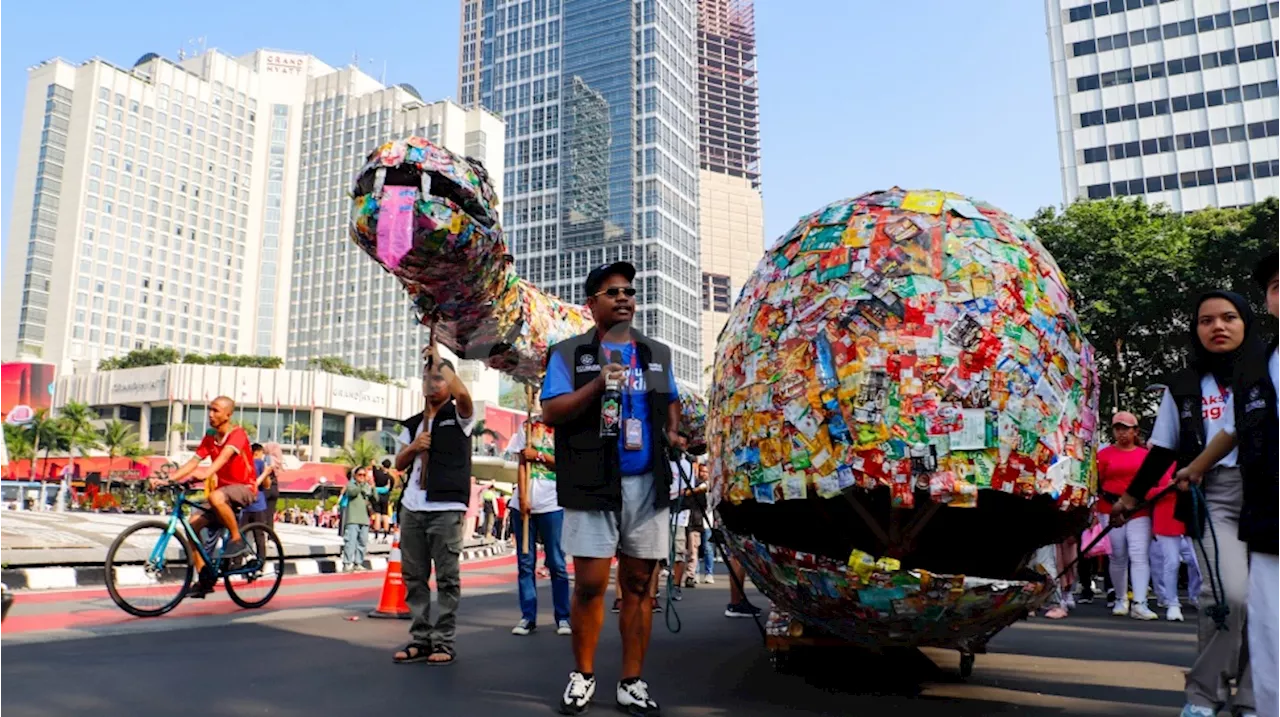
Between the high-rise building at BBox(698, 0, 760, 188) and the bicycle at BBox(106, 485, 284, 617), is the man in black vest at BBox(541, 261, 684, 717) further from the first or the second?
the high-rise building at BBox(698, 0, 760, 188)

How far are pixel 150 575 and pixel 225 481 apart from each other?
0.86m

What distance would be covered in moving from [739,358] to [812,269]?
0.46 metres

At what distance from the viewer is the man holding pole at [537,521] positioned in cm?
608

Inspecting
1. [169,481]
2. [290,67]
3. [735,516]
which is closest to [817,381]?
[735,516]

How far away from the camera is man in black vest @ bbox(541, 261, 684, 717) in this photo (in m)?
3.57

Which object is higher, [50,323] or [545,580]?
[50,323]

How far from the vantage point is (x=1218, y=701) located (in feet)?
11.0

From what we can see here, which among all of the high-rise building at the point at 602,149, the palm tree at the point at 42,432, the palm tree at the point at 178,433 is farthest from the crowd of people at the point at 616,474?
the high-rise building at the point at 602,149

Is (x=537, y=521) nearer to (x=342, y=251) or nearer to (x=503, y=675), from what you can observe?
(x=503, y=675)

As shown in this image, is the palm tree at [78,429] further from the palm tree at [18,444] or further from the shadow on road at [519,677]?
the shadow on road at [519,677]

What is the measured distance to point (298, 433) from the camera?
71.9 meters

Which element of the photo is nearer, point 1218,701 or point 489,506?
point 1218,701

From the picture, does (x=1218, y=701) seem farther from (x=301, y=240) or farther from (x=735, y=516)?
(x=301, y=240)

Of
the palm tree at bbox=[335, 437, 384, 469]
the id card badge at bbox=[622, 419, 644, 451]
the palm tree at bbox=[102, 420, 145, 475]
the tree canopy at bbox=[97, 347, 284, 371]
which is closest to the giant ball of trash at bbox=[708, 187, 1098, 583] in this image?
the id card badge at bbox=[622, 419, 644, 451]
